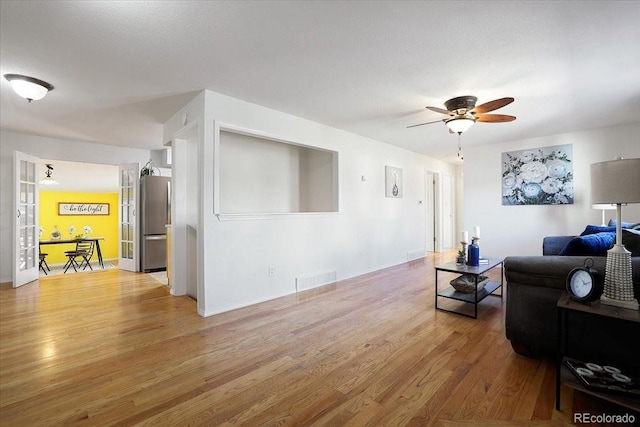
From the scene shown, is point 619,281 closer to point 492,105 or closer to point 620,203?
point 620,203

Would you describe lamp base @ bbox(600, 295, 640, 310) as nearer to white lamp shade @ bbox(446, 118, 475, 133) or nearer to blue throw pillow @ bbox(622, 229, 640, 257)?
blue throw pillow @ bbox(622, 229, 640, 257)

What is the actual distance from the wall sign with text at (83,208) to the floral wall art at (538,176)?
1104 centimetres

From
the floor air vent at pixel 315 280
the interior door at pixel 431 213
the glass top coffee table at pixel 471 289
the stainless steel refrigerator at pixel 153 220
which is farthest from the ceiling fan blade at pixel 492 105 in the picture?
the stainless steel refrigerator at pixel 153 220

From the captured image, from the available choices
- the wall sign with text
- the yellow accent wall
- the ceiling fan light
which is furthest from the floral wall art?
the wall sign with text

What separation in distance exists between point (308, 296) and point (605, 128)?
5.27 meters

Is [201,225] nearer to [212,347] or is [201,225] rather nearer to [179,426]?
[212,347]

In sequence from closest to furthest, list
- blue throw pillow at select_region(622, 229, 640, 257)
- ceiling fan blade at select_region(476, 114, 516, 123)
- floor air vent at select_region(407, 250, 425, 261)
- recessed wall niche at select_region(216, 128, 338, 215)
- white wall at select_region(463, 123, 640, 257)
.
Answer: blue throw pillow at select_region(622, 229, 640, 257), ceiling fan blade at select_region(476, 114, 516, 123), recessed wall niche at select_region(216, 128, 338, 215), white wall at select_region(463, 123, 640, 257), floor air vent at select_region(407, 250, 425, 261)

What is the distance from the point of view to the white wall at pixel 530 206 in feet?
15.1

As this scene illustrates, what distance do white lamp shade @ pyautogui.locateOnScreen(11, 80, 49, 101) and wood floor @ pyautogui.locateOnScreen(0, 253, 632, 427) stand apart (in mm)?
2249

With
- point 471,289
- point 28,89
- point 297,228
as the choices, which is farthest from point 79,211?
point 471,289

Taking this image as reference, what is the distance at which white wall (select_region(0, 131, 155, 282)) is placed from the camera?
185 inches

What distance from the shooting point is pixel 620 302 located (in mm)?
1610

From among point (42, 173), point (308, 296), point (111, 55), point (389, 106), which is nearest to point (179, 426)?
point (308, 296)

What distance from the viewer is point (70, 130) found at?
459 cm
